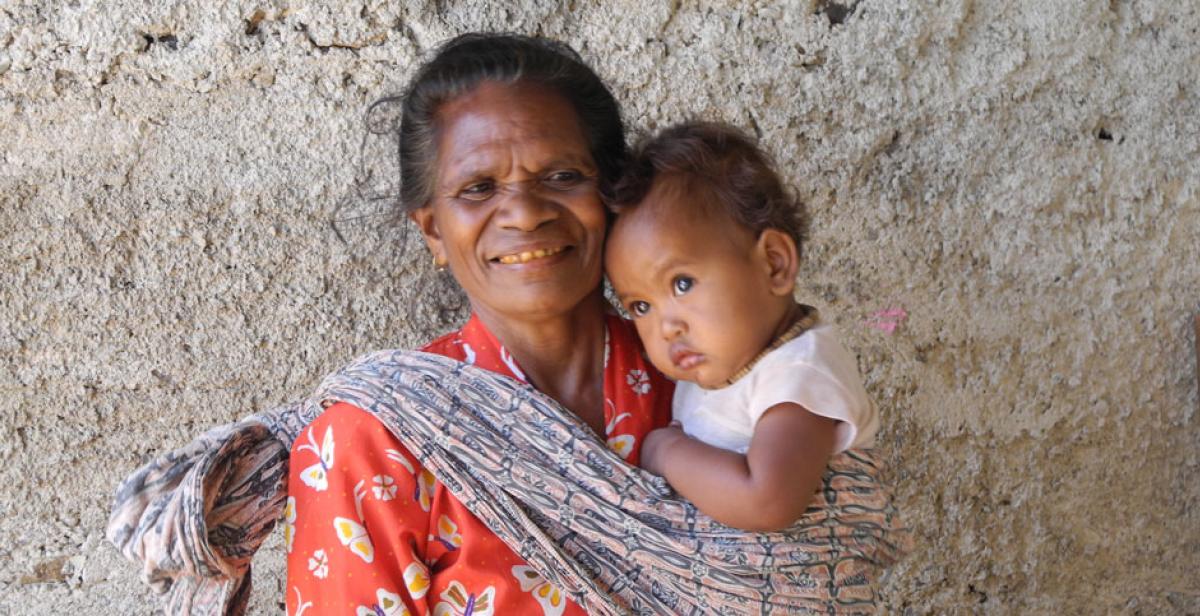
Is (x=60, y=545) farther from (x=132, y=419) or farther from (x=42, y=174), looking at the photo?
(x=42, y=174)

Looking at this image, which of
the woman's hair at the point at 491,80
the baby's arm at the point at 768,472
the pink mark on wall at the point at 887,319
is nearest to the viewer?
the baby's arm at the point at 768,472

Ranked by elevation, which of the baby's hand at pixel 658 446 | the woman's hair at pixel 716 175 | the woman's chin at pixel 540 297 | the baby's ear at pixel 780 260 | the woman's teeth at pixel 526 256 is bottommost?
the baby's hand at pixel 658 446

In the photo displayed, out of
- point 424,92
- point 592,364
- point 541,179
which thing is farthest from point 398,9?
point 592,364

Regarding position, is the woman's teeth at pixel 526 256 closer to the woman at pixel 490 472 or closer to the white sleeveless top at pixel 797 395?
the woman at pixel 490 472

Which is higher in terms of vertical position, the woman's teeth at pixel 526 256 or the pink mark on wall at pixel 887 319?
the woman's teeth at pixel 526 256

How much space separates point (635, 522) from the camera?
4.84ft

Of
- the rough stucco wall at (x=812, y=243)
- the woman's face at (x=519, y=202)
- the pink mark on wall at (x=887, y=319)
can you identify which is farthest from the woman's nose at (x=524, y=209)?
the pink mark on wall at (x=887, y=319)

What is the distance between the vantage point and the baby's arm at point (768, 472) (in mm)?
1393

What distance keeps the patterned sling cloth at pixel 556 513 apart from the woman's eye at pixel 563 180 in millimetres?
294

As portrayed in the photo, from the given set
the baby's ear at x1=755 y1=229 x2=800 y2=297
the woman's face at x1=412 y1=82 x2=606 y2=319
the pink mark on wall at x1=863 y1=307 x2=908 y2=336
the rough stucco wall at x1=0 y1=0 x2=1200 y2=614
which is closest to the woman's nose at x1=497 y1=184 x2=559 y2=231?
the woman's face at x1=412 y1=82 x2=606 y2=319

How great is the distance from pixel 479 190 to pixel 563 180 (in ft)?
0.41

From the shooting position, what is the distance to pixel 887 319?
228cm

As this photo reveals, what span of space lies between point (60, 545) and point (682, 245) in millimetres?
1311

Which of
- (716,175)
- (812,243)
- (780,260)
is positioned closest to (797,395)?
(780,260)
